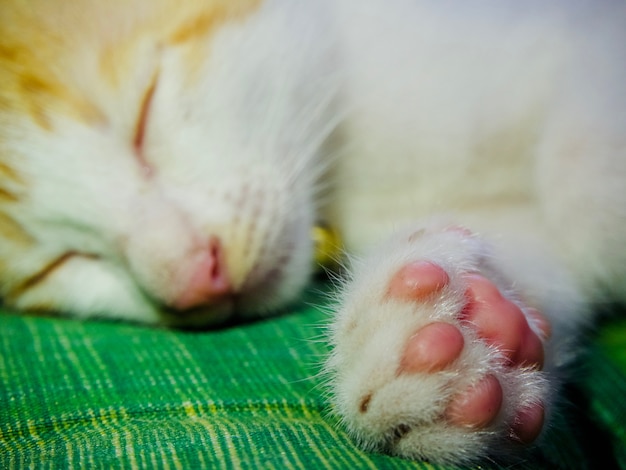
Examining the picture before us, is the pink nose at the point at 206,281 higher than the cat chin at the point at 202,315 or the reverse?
higher

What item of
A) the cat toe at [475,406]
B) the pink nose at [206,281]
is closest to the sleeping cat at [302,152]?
the pink nose at [206,281]

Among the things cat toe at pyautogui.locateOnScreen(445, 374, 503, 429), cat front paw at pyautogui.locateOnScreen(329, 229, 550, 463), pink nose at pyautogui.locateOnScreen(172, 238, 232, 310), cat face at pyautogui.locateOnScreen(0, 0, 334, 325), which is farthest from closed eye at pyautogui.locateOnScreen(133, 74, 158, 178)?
cat toe at pyautogui.locateOnScreen(445, 374, 503, 429)

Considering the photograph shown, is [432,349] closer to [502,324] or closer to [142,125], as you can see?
[502,324]

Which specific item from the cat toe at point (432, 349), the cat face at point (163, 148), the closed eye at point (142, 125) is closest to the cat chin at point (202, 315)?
the cat face at point (163, 148)

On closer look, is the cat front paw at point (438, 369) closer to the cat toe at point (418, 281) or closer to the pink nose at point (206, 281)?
the cat toe at point (418, 281)

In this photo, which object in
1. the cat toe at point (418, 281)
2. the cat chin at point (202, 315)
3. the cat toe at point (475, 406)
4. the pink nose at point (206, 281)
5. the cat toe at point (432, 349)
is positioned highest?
the cat toe at point (418, 281)

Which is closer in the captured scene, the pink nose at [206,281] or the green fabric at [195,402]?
the green fabric at [195,402]
